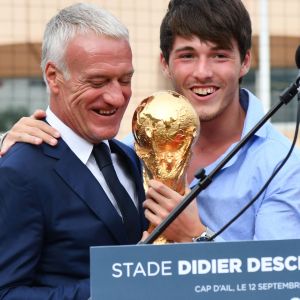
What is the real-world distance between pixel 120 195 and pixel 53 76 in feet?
0.93

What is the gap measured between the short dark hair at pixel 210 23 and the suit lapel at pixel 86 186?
464 millimetres

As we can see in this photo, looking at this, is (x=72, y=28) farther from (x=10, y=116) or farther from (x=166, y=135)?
(x=10, y=116)

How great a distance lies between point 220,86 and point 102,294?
767 millimetres

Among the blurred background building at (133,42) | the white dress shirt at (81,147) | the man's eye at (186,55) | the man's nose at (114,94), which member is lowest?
the blurred background building at (133,42)

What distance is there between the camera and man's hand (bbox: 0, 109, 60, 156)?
5.49ft

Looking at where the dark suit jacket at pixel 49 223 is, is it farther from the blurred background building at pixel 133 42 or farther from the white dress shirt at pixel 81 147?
the blurred background building at pixel 133 42

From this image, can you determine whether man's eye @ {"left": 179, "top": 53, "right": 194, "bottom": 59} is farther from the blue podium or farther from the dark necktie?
the blue podium

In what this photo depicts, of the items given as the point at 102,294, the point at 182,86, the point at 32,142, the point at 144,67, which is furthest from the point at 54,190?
the point at 144,67

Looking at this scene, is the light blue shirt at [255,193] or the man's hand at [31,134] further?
the light blue shirt at [255,193]

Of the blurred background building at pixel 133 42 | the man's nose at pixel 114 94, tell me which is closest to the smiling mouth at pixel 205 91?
the man's nose at pixel 114 94

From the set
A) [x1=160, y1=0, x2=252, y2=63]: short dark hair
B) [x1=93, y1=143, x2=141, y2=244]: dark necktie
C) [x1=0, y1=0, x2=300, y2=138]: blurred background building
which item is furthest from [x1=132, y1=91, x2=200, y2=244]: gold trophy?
[x1=0, y1=0, x2=300, y2=138]: blurred background building

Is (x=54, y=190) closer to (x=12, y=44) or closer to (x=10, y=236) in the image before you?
(x=10, y=236)

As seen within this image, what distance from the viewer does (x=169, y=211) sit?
1.58 m

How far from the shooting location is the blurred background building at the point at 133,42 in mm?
10078
